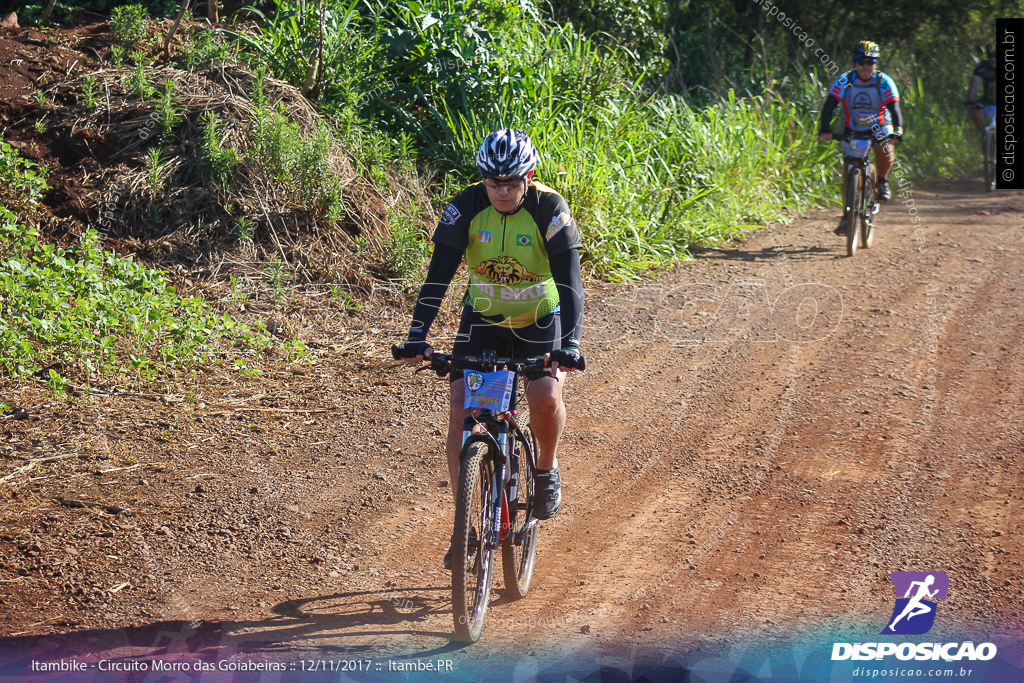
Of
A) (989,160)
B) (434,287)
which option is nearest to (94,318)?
(434,287)

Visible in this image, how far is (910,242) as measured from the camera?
10312 mm

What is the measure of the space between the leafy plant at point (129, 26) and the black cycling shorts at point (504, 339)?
6922 mm

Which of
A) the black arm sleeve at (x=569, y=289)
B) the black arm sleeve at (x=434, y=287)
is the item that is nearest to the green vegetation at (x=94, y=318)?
the black arm sleeve at (x=434, y=287)

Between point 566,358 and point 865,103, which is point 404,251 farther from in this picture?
point 865,103

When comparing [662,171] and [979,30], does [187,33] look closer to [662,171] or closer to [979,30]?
[662,171]

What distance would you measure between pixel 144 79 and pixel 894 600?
7.97 metres

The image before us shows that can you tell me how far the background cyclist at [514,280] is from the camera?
12.2ft

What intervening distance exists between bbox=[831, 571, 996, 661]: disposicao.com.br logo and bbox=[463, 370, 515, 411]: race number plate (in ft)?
5.69

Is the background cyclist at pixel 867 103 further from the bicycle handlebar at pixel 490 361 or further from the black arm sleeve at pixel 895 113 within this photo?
the bicycle handlebar at pixel 490 361

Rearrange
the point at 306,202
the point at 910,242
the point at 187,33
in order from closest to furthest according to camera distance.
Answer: the point at 306,202
the point at 187,33
the point at 910,242

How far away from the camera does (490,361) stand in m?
3.53

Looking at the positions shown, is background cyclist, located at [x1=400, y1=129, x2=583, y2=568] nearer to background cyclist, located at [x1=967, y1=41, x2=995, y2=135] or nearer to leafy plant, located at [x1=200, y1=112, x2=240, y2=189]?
leafy plant, located at [x1=200, y1=112, x2=240, y2=189]

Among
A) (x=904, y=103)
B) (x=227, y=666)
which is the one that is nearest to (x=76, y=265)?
(x=227, y=666)

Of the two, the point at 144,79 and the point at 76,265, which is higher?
the point at 144,79
